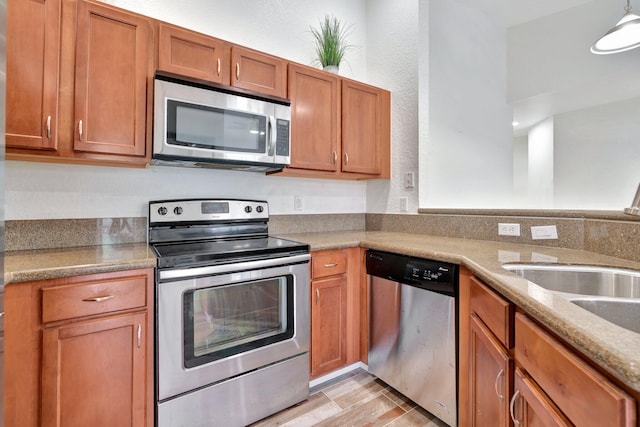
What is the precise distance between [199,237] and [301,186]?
36.3 inches

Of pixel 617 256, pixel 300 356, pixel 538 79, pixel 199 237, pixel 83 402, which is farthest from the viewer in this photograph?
pixel 538 79

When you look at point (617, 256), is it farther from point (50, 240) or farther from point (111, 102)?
point (50, 240)

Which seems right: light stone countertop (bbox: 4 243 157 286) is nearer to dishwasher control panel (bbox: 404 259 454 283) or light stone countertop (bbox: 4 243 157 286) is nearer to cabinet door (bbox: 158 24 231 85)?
cabinet door (bbox: 158 24 231 85)

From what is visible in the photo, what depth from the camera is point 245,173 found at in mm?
2217

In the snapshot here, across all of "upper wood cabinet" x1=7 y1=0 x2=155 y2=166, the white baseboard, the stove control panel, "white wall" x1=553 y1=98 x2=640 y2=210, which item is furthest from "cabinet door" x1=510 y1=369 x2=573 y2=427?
"white wall" x1=553 y1=98 x2=640 y2=210

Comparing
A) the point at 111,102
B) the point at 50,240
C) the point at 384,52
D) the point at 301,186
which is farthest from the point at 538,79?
the point at 50,240

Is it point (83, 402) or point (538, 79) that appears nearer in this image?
point (83, 402)

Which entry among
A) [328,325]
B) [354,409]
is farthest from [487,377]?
[328,325]

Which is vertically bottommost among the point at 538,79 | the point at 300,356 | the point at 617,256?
the point at 300,356

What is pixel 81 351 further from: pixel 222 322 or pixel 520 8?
pixel 520 8

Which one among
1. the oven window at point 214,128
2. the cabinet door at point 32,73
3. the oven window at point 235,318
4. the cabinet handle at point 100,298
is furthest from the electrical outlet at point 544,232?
the cabinet door at point 32,73

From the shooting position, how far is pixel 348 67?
2781 mm

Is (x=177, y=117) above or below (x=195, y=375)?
above

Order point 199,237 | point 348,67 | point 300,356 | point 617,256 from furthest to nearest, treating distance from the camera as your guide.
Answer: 1. point 348,67
2. point 199,237
3. point 300,356
4. point 617,256
